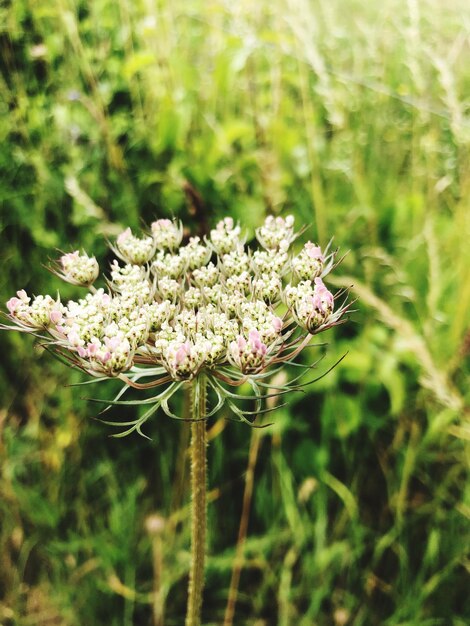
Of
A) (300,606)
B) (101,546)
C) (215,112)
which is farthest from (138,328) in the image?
(215,112)

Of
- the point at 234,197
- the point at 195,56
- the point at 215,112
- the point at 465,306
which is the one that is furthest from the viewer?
the point at 195,56

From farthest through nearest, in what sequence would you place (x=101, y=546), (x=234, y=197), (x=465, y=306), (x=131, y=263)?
(x=234, y=197), (x=465, y=306), (x=101, y=546), (x=131, y=263)

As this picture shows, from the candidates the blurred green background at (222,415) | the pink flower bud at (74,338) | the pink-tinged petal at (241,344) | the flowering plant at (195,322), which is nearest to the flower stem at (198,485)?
the flowering plant at (195,322)

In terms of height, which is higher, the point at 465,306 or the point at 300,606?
the point at 465,306

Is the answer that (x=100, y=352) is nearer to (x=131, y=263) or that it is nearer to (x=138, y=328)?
(x=138, y=328)

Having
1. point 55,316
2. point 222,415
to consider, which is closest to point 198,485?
point 55,316

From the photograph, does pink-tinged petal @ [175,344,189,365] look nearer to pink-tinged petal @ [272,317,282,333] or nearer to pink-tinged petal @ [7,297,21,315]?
pink-tinged petal @ [272,317,282,333]

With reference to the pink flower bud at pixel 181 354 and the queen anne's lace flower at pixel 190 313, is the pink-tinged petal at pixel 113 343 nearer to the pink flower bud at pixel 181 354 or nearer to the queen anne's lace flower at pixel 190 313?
the queen anne's lace flower at pixel 190 313

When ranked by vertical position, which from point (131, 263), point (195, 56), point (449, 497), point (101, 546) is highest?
point (195, 56)
